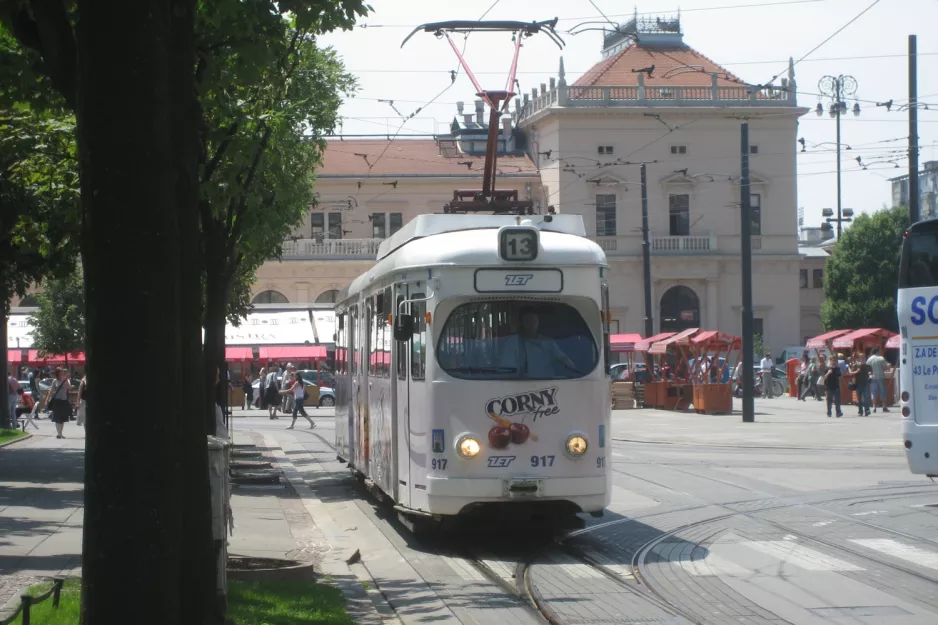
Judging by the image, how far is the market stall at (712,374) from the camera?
39.5 metres

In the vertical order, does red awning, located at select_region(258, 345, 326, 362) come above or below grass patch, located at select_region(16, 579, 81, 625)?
above

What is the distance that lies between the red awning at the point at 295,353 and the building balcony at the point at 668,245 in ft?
61.0

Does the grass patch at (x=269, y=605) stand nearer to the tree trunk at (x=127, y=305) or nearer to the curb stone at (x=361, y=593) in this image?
the curb stone at (x=361, y=593)

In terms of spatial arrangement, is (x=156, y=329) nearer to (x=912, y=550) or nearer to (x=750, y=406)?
(x=912, y=550)

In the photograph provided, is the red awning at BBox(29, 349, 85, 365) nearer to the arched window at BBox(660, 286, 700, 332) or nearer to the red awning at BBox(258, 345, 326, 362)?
the red awning at BBox(258, 345, 326, 362)

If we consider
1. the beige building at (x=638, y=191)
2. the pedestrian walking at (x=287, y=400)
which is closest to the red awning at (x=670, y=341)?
the pedestrian walking at (x=287, y=400)

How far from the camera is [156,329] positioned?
504 centimetres

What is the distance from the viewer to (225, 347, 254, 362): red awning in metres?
57.3

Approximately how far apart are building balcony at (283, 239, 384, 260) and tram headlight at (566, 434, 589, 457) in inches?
2204

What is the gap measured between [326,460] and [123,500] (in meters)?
20.7

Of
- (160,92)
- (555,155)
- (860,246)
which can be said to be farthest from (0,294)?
(860,246)

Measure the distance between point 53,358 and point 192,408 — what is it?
2179 inches

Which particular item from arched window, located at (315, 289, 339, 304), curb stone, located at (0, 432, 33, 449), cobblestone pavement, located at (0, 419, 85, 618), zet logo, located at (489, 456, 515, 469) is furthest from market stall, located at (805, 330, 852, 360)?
zet logo, located at (489, 456, 515, 469)

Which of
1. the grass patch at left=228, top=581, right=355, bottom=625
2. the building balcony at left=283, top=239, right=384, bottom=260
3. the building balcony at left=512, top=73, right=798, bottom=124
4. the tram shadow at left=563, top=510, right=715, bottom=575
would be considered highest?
the building balcony at left=512, top=73, right=798, bottom=124
